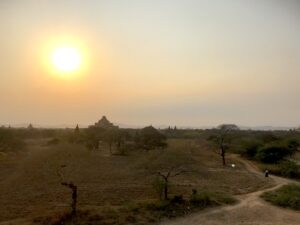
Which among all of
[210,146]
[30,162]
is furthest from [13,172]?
[210,146]

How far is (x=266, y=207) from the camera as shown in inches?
896

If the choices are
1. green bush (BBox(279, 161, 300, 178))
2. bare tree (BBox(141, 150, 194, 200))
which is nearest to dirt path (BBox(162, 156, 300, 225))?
bare tree (BBox(141, 150, 194, 200))

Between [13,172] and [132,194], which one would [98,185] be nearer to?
[132,194]

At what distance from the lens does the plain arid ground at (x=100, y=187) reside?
67.4 feet

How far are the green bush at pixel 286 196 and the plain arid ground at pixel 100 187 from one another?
72 centimetres

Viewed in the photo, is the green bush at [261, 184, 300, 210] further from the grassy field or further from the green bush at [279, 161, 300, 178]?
the green bush at [279, 161, 300, 178]

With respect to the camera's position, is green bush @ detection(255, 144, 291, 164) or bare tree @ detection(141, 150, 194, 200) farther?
green bush @ detection(255, 144, 291, 164)

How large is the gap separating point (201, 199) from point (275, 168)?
1636 centimetres

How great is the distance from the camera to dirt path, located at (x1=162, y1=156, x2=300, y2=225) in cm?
1984

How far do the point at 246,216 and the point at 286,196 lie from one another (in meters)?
4.83

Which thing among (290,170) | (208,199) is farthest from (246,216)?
(290,170)

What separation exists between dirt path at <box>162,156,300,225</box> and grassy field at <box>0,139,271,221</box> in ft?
9.51

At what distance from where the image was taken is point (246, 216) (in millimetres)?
20953

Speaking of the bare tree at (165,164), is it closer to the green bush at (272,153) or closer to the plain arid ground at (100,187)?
the plain arid ground at (100,187)
